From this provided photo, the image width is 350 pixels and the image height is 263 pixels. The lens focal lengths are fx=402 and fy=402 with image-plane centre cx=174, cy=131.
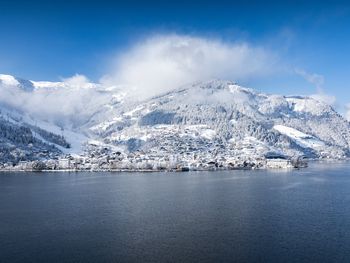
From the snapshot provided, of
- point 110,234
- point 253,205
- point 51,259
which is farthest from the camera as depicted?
point 253,205

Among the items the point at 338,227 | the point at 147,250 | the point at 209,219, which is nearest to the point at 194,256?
the point at 147,250

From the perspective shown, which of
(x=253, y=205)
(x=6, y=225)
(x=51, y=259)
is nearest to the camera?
(x=51, y=259)

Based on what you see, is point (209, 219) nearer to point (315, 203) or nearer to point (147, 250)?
point (147, 250)

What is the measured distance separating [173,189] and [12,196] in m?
41.2

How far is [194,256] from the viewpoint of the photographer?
4800 cm

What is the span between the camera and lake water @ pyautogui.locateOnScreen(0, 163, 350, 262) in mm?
48719

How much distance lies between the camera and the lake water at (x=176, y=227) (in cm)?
4872

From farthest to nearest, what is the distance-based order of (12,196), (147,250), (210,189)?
(210,189) < (12,196) < (147,250)

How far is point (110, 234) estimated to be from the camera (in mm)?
57875

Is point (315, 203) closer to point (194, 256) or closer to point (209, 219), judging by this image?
point (209, 219)

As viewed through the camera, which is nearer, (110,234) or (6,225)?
(110,234)

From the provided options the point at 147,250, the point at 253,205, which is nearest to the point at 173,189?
the point at 253,205

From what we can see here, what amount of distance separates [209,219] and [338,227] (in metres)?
20.1

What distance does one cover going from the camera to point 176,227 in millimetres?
61812
